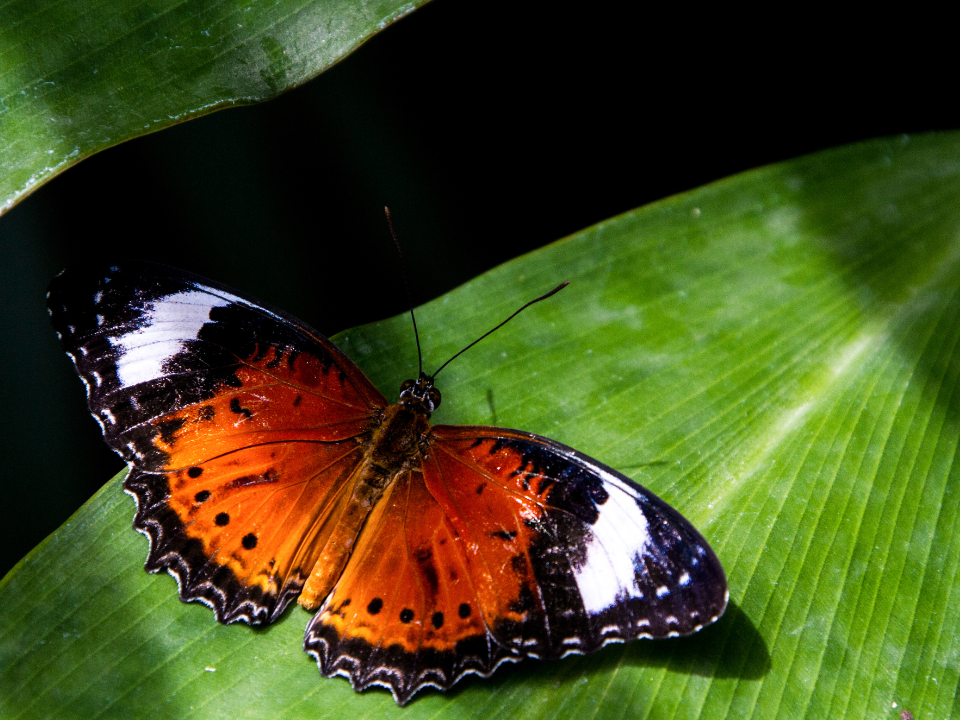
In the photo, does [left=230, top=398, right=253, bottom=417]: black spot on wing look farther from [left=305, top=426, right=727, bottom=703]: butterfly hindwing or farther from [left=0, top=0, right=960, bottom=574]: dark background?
[left=0, top=0, right=960, bottom=574]: dark background

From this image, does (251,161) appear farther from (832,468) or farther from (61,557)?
(832,468)

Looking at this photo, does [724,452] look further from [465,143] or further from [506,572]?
[465,143]

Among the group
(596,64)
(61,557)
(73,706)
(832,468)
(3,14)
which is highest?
(3,14)

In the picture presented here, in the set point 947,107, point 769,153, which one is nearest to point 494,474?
point 769,153

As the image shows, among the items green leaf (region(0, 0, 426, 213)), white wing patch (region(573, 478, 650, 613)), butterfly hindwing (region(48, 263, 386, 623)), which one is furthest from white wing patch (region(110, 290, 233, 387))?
white wing patch (region(573, 478, 650, 613))

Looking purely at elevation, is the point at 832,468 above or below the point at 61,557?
below

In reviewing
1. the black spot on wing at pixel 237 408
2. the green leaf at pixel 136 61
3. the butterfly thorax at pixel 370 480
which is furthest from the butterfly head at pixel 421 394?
the green leaf at pixel 136 61

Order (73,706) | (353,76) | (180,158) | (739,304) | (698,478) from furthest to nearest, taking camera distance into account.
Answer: (353,76), (180,158), (739,304), (698,478), (73,706)

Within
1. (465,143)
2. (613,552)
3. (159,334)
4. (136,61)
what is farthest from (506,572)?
(465,143)

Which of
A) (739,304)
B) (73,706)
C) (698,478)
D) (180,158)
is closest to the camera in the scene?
(73,706)
